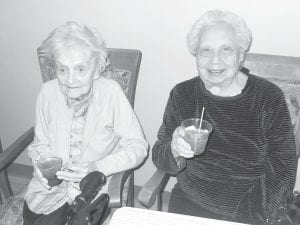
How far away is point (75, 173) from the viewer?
5.56ft

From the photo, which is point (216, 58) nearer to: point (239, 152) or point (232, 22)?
point (232, 22)

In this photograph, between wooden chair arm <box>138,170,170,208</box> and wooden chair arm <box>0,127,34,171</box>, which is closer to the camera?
wooden chair arm <box>138,170,170,208</box>

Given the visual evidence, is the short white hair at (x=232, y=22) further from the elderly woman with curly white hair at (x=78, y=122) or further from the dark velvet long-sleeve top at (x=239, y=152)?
the elderly woman with curly white hair at (x=78, y=122)

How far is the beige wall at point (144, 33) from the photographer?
194cm

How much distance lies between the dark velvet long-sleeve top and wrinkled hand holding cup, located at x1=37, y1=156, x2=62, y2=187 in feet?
1.63

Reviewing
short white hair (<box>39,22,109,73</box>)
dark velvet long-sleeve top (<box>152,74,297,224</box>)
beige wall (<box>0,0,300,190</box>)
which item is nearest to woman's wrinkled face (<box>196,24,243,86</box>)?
dark velvet long-sleeve top (<box>152,74,297,224</box>)

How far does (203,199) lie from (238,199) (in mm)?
177

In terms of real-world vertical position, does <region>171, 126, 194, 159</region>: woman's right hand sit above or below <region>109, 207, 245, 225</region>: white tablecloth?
above

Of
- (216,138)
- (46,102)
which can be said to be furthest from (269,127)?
(46,102)

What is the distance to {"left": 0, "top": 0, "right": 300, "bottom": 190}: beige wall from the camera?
1938mm

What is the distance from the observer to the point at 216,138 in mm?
1764

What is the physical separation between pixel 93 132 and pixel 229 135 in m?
0.70

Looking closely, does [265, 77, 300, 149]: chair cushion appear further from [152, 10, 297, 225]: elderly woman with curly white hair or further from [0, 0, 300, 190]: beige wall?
[0, 0, 300, 190]: beige wall

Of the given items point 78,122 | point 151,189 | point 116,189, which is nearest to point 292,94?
point 151,189
